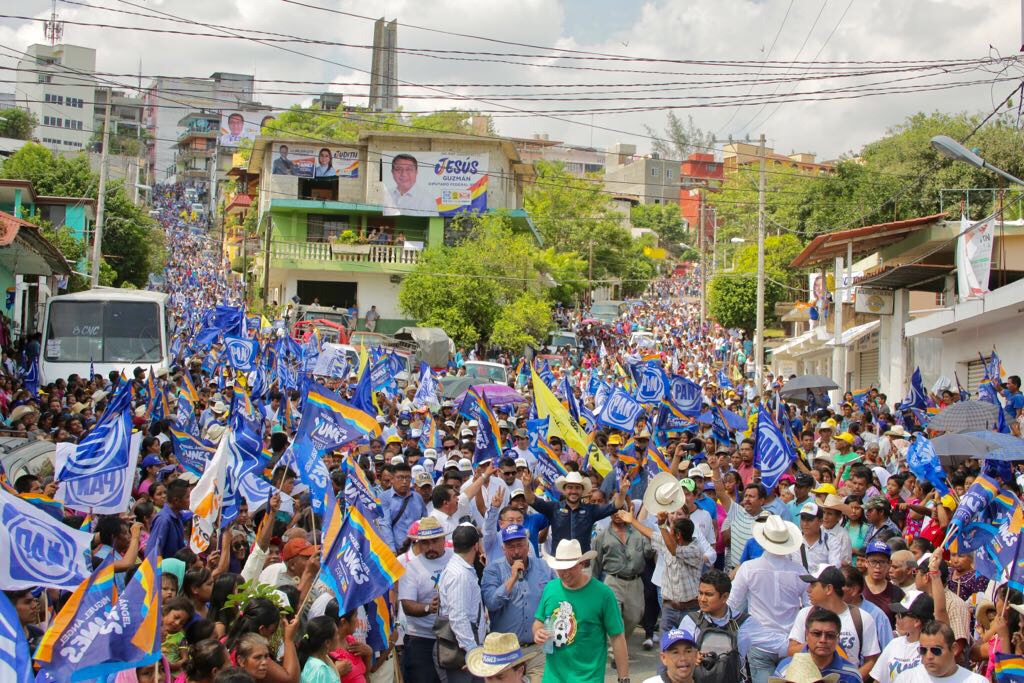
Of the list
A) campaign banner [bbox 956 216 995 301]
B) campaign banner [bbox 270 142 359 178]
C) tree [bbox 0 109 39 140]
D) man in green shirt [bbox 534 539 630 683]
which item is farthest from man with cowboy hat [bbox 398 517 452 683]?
tree [bbox 0 109 39 140]

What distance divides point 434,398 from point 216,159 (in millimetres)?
104444

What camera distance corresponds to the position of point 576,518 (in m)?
10.4

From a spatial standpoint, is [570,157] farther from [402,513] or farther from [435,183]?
[402,513]

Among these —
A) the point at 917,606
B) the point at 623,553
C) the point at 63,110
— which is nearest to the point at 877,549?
the point at 917,606

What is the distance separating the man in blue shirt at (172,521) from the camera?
29.7ft

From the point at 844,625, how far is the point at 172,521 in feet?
15.3

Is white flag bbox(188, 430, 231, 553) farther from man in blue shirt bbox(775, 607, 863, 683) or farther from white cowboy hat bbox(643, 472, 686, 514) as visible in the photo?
man in blue shirt bbox(775, 607, 863, 683)

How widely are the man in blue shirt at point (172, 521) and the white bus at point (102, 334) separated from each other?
16173mm

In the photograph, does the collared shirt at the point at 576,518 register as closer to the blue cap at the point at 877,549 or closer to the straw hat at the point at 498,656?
the blue cap at the point at 877,549

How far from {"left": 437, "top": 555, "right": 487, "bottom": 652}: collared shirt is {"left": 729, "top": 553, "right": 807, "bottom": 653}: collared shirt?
1.56 m

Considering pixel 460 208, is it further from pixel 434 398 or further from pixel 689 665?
pixel 689 665

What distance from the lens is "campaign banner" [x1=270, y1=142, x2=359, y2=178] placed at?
49.9 m

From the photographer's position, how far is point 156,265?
6303cm

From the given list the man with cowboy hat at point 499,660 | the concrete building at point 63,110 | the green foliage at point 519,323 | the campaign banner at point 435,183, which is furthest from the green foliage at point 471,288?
the concrete building at point 63,110
